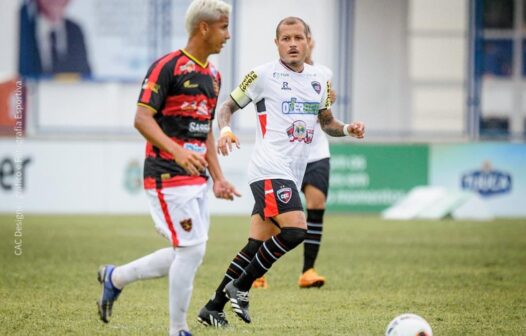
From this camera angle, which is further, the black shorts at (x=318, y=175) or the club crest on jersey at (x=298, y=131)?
the black shorts at (x=318, y=175)

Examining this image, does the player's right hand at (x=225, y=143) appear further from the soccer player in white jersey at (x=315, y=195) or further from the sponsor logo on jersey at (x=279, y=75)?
the soccer player in white jersey at (x=315, y=195)

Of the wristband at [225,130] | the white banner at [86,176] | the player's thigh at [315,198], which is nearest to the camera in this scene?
the wristband at [225,130]

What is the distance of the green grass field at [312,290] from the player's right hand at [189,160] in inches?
58.3

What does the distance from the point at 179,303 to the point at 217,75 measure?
1.42 metres

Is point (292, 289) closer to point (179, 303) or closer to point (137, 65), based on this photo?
point (179, 303)

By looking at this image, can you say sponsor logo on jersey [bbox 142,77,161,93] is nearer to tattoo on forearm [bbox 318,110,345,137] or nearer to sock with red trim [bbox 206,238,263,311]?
sock with red trim [bbox 206,238,263,311]

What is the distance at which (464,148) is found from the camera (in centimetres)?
2122

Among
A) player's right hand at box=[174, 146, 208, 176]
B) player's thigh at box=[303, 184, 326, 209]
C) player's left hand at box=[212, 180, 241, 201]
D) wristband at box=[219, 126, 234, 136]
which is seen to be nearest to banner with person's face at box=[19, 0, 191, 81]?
player's thigh at box=[303, 184, 326, 209]

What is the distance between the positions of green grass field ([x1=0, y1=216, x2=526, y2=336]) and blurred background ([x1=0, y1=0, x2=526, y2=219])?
2.29 m

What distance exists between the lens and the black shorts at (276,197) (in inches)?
321

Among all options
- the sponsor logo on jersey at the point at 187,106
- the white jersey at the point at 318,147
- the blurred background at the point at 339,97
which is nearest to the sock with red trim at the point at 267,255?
the sponsor logo on jersey at the point at 187,106

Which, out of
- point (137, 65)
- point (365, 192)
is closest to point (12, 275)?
point (365, 192)

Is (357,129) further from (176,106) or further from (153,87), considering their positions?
(153,87)

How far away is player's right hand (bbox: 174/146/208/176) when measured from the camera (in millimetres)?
6461
